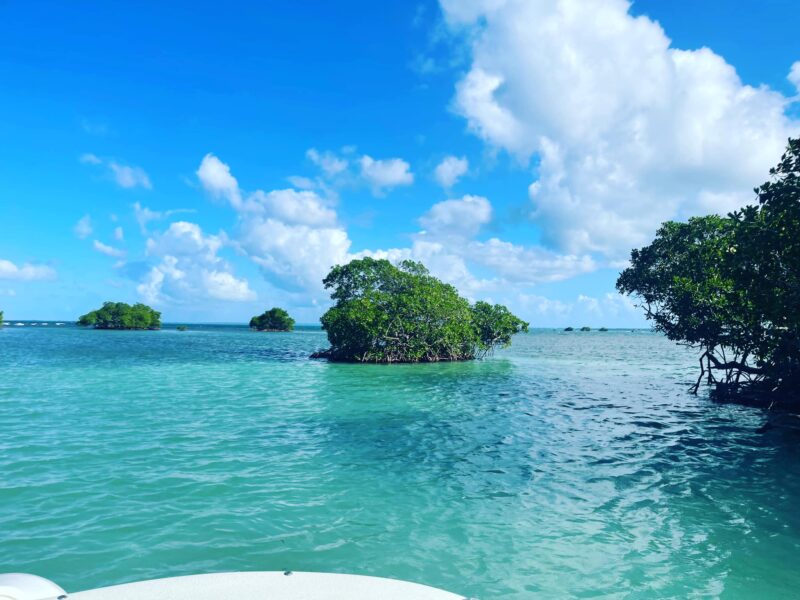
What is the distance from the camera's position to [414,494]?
31.3ft

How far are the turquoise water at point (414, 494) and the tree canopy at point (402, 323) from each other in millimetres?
20247

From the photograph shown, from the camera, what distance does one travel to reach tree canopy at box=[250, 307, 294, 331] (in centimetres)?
13088

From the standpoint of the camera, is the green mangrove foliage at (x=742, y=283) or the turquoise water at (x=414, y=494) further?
the green mangrove foliage at (x=742, y=283)

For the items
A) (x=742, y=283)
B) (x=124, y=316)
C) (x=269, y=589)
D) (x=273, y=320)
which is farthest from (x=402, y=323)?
(x=124, y=316)

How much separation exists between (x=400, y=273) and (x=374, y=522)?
40267mm

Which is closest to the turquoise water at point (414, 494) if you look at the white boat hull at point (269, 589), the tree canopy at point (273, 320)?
the white boat hull at point (269, 589)

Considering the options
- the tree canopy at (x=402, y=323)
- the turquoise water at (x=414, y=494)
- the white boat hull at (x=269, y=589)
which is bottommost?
the turquoise water at (x=414, y=494)

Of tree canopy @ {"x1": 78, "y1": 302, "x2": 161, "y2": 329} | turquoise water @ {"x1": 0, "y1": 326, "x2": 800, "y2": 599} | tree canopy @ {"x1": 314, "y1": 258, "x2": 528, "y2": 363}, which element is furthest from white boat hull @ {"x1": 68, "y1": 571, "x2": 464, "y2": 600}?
tree canopy @ {"x1": 78, "y1": 302, "x2": 161, "y2": 329}

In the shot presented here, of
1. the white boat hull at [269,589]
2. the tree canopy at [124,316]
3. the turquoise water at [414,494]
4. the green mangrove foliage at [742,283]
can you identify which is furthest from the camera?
the tree canopy at [124,316]

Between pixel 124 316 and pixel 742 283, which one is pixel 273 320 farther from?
pixel 742 283

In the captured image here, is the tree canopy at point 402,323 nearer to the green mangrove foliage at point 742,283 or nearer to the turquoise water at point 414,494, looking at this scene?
the green mangrove foliage at point 742,283

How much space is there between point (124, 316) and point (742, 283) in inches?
5414

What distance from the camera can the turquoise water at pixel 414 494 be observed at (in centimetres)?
670

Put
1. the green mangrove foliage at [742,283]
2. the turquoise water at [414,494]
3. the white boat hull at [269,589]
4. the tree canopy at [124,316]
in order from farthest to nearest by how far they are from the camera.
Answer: the tree canopy at [124,316] < the green mangrove foliage at [742,283] < the turquoise water at [414,494] < the white boat hull at [269,589]
